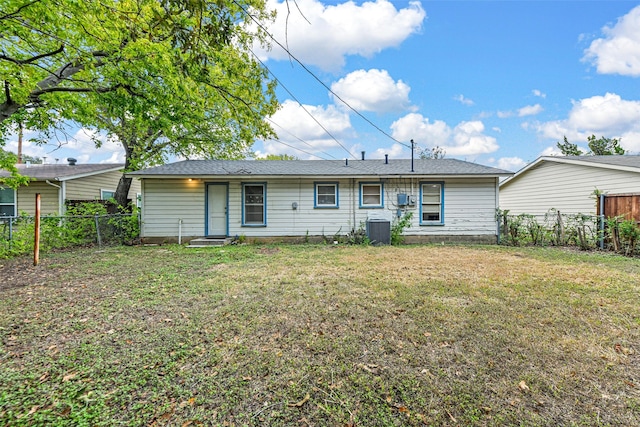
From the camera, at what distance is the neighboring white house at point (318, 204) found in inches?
388

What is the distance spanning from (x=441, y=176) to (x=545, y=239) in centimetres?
403

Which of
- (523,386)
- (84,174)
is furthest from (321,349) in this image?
(84,174)

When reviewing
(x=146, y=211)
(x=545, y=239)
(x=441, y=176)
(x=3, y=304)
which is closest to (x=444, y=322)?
(x=3, y=304)

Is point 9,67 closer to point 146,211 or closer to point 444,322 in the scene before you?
point 146,211

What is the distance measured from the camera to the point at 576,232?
869cm

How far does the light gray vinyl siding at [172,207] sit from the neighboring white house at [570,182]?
13.5 meters

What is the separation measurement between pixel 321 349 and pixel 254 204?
7.95m

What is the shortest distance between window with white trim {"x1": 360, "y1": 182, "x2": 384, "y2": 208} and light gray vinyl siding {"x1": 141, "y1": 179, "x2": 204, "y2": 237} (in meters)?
5.82

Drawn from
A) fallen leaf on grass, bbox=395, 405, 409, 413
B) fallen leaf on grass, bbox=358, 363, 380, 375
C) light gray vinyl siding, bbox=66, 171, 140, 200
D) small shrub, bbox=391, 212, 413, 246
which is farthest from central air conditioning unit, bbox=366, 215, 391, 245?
light gray vinyl siding, bbox=66, 171, 140, 200

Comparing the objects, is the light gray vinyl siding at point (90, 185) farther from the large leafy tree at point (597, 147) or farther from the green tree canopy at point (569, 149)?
the large leafy tree at point (597, 147)

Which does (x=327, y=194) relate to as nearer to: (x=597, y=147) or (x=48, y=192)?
(x=48, y=192)

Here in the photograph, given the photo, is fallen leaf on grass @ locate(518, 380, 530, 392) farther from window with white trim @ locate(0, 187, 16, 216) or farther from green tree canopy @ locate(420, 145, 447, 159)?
green tree canopy @ locate(420, 145, 447, 159)

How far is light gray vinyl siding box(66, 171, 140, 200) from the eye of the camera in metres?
12.4

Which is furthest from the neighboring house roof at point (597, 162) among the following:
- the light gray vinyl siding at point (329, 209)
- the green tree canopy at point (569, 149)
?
the green tree canopy at point (569, 149)
